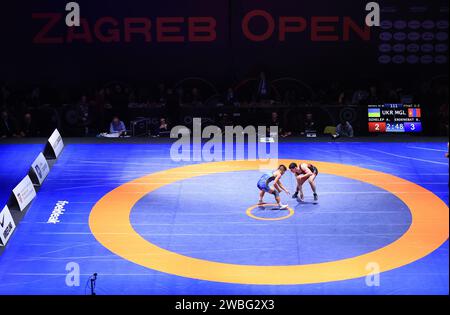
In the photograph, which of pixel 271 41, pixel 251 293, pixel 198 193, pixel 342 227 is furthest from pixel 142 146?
pixel 251 293

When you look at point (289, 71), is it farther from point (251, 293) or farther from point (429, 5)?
point (251, 293)

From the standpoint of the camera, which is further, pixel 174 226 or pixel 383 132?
pixel 383 132

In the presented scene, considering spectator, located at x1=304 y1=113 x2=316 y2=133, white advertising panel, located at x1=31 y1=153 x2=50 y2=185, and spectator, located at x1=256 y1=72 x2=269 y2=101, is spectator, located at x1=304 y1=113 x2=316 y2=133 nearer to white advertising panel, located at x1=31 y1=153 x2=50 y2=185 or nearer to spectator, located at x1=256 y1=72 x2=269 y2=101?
spectator, located at x1=256 y1=72 x2=269 y2=101

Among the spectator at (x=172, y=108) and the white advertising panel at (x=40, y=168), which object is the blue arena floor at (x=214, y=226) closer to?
the white advertising panel at (x=40, y=168)

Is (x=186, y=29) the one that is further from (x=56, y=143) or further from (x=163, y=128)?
(x=56, y=143)

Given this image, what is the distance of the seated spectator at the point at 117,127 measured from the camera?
71.4 ft

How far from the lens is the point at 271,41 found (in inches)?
963

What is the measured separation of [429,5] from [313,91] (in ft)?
15.5

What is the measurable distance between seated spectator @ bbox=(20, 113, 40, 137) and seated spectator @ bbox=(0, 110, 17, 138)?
0.26 metres

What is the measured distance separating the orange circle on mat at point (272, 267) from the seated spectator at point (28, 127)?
20.9ft

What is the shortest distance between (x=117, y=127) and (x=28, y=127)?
273cm

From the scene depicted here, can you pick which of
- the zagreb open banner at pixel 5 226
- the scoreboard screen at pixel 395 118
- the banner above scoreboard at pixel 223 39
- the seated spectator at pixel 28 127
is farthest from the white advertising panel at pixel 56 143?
the scoreboard screen at pixel 395 118

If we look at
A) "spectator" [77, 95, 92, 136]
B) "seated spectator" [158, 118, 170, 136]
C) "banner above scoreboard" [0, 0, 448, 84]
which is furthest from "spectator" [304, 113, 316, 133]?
"spectator" [77, 95, 92, 136]
